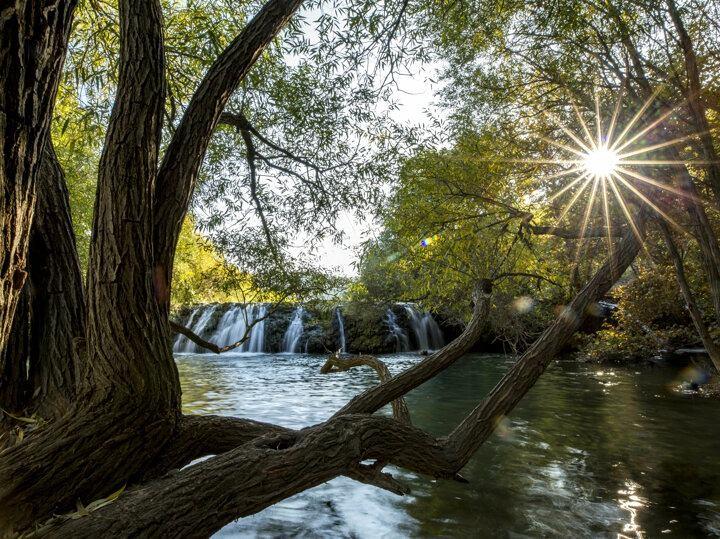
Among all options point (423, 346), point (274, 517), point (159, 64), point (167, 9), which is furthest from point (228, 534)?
point (423, 346)

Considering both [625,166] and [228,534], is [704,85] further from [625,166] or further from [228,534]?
[228,534]

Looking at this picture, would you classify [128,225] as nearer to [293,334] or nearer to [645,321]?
[645,321]

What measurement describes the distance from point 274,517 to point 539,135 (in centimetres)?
797

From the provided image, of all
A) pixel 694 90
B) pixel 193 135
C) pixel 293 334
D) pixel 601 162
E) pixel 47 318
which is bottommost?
pixel 293 334

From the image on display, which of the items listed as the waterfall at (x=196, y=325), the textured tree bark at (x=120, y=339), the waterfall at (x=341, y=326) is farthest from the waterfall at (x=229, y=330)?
the textured tree bark at (x=120, y=339)

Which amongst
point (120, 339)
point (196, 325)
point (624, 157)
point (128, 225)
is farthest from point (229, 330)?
point (128, 225)

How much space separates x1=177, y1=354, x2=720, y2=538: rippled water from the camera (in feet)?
16.9

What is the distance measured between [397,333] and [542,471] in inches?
691

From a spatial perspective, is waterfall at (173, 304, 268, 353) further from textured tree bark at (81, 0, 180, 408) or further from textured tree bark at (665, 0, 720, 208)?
textured tree bark at (81, 0, 180, 408)

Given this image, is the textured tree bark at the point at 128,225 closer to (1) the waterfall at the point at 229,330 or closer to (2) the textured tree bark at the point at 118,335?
(2) the textured tree bark at the point at 118,335

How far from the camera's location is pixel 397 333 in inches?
959

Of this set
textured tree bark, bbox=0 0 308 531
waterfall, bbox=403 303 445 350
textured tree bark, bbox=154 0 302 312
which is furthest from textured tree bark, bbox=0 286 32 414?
waterfall, bbox=403 303 445 350

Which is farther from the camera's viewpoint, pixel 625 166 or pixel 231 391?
pixel 231 391

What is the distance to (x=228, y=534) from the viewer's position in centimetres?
496
